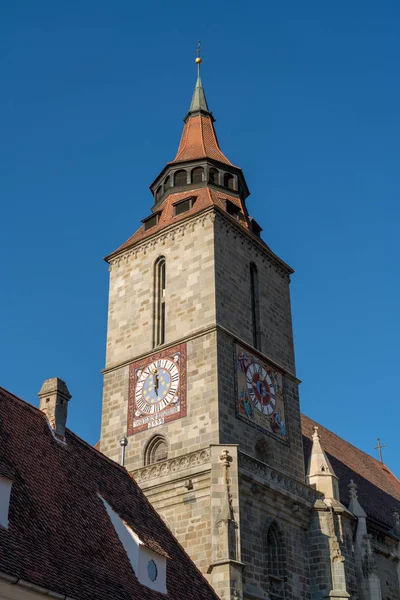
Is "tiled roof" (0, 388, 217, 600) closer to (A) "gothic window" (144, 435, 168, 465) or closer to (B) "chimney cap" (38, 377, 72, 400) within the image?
(B) "chimney cap" (38, 377, 72, 400)

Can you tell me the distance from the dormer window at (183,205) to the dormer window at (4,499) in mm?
15075

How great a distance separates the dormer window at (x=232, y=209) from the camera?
1104 inches

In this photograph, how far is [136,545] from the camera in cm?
1688

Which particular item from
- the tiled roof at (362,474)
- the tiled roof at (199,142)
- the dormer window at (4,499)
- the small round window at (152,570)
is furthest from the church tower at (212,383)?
the dormer window at (4,499)

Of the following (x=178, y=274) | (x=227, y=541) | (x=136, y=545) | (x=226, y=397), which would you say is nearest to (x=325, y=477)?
(x=226, y=397)

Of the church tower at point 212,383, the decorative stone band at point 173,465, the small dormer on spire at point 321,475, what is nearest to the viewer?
the church tower at point 212,383

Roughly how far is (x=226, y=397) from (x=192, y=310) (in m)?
3.11

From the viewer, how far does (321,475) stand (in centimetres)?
2469

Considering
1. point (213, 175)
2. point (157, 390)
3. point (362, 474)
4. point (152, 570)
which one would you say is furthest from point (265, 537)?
point (213, 175)

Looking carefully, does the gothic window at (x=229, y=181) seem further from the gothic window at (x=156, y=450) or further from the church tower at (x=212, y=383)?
the gothic window at (x=156, y=450)

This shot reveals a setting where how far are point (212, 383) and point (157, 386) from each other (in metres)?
2.09

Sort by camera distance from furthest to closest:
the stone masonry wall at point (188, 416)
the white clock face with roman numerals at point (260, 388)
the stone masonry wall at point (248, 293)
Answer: the stone masonry wall at point (248, 293)
the white clock face with roman numerals at point (260, 388)
the stone masonry wall at point (188, 416)

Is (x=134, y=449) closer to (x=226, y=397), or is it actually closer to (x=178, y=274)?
(x=226, y=397)

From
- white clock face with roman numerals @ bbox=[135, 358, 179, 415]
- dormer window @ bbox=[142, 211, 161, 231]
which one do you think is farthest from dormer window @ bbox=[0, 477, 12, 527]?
dormer window @ bbox=[142, 211, 161, 231]
